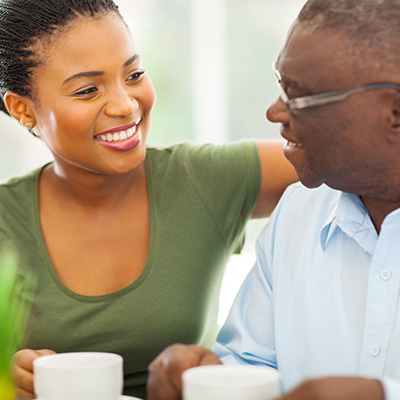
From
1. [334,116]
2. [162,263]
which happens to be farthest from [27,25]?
[334,116]

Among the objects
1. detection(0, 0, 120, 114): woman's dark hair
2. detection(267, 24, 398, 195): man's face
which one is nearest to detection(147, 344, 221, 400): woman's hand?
detection(267, 24, 398, 195): man's face

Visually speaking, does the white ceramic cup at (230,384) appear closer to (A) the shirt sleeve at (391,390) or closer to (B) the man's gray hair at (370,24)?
(A) the shirt sleeve at (391,390)

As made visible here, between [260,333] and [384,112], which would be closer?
[384,112]

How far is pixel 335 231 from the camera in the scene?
1298mm

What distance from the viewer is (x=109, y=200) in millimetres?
1828

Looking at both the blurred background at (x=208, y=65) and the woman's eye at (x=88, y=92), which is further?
the blurred background at (x=208, y=65)

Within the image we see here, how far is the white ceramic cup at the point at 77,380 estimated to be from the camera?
0.88 m

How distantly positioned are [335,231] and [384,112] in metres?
0.29

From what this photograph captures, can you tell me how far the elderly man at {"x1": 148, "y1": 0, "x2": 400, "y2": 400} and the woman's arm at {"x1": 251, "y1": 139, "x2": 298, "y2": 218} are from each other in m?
0.31

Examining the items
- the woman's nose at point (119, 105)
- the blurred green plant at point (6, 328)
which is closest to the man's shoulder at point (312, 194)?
the woman's nose at point (119, 105)

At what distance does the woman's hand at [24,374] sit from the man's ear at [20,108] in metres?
0.72

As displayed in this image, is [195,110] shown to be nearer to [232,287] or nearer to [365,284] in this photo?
[232,287]

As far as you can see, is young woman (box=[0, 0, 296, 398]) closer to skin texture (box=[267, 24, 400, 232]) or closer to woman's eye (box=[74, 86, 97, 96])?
woman's eye (box=[74, 86, 97, 96])

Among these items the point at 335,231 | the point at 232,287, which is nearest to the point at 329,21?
the point at 335,231
